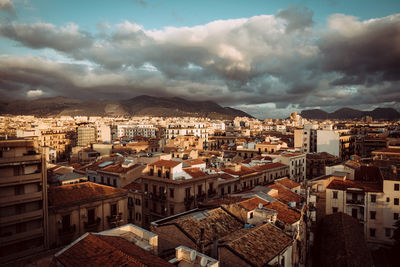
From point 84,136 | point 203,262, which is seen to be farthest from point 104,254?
point 84,136

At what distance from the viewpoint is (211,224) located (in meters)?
24.5

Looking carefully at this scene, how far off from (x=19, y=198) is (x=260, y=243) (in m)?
22.7

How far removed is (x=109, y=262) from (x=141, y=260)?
1.69m

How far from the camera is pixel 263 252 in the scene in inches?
752

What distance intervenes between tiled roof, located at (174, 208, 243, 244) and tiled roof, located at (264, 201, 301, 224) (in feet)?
12.6

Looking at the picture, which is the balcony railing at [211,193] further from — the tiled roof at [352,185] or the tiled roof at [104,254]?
the tiled roof at [104,254]

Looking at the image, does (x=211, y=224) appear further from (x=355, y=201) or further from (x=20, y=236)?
(x=355, y=201)

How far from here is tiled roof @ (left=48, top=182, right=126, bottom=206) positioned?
30172 millimetres

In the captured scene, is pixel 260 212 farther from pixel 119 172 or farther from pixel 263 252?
pixel 119 172

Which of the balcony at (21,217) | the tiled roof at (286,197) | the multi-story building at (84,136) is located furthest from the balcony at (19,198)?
the multi-story building at (84,136)

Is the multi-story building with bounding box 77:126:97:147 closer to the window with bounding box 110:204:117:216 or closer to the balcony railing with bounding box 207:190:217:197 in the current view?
the balcony railing with bounding box 207:190:217:197

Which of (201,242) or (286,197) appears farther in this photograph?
(286,197)

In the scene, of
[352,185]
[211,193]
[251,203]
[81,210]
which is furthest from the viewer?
[352,185]

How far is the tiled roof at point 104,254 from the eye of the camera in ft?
49.9
